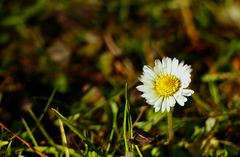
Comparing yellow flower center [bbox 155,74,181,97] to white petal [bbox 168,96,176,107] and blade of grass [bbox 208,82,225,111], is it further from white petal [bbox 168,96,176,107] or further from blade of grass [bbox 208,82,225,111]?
blade of grass [bbox 208,82,225,111]

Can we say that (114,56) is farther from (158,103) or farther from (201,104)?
(158,103)

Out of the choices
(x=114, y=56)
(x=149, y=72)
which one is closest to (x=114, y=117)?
(x=149, y=72)

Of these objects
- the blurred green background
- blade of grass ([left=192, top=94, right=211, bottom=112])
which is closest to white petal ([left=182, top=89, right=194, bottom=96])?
the blurred green background

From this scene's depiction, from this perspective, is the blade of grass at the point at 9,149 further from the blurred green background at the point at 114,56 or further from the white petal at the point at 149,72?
the white petal at the point at 149,72

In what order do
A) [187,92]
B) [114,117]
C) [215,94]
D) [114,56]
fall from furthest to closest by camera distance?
1. [114,56]
2. [215,94]
3. [114,117]
4. [187,92]

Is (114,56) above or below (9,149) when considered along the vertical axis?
above

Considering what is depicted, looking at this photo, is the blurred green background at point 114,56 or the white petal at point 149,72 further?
the blurred green background at point 114,56

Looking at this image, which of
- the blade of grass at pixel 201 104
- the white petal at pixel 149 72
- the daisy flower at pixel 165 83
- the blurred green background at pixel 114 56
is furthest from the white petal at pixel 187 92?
the blade of grass at pixel 201 104
